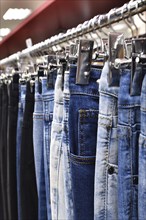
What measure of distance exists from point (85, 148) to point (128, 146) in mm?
123

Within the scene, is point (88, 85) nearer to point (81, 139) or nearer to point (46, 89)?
point (81, 139)

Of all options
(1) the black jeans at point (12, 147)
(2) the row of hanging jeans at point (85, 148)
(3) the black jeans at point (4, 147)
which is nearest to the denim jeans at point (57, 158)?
(2) the row of hanging jeans at point (85, 148)

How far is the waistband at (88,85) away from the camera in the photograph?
0.61 meters

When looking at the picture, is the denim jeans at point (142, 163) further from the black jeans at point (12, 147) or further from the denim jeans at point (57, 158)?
the black jeans at point (12, 147)

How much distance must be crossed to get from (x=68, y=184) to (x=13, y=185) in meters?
0.47

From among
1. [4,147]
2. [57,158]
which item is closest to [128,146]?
[57,158]

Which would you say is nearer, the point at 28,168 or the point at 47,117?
the point at 47,117

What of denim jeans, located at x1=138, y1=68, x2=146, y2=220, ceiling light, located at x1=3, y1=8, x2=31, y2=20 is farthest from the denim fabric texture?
ceiling light, located at x1=3, y1=8, x2=31, y2=20

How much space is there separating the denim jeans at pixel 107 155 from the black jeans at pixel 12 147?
0.56 meters

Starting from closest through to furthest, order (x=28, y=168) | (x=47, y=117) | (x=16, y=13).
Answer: (x=47, y=117), (x=28, y=168), (x=16, y=13)

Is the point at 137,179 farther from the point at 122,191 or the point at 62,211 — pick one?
the point at 62,211

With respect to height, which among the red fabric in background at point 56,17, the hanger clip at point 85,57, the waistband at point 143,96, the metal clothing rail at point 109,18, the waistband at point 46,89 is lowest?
the waistband at point 143,96

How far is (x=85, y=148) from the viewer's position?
1.99 feet

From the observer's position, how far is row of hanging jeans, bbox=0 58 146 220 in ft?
1.65
